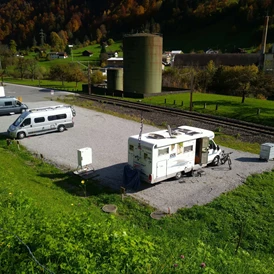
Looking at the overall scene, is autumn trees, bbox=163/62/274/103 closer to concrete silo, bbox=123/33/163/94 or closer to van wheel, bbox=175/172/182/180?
concrete silo, bbox=123/33/163/94

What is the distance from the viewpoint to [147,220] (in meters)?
11.4

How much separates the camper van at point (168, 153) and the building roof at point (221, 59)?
60.9 m

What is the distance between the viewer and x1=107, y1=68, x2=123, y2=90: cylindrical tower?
173 ft

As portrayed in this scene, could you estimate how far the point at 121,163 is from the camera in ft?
58.3

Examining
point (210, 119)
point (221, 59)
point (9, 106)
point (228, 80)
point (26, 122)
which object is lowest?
point (210, 119)

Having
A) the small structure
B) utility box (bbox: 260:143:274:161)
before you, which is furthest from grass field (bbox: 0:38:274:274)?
the small structure

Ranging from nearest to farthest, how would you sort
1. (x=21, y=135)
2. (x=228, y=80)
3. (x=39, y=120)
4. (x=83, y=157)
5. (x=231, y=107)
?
(x=83, y=157)
(x=21, y=135)
(x=39, y=120)
(x=231, y=107)
(x=228, y=80)

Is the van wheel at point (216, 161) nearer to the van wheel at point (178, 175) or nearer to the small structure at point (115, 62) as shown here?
the van wheel at point (178, 175)

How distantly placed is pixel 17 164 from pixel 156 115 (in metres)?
18.2

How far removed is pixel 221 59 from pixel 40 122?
205 ft

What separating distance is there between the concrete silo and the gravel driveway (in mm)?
21747

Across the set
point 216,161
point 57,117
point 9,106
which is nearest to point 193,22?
point 9,106

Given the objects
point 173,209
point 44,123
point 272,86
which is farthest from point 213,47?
point 173,209

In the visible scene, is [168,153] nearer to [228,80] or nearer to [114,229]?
[114,229]
